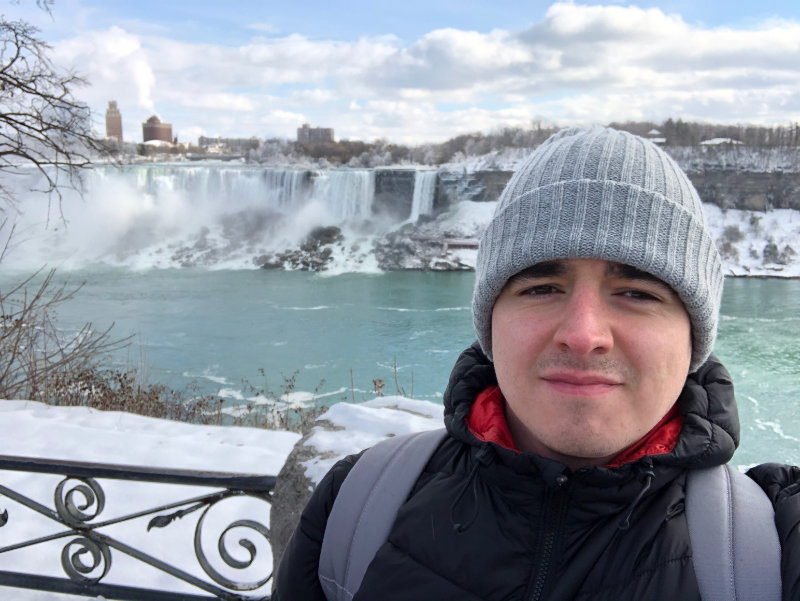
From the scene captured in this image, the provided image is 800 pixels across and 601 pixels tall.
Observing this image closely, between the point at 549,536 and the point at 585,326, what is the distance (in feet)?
1.11

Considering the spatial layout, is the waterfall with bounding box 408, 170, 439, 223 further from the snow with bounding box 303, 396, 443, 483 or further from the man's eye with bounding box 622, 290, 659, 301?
the man's eye with bounding box 622, 290, 659, 301

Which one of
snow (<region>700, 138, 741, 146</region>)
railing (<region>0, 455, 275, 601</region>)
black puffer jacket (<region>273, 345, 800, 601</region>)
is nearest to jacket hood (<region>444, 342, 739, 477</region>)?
black puffer jacket (<region>273, 345, 800, 601</region>)

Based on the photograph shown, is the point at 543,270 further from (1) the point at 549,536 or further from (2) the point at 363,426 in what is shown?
(2) the point at 363,426

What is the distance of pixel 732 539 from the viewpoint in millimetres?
851

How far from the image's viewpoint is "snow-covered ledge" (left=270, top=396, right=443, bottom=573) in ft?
5.80

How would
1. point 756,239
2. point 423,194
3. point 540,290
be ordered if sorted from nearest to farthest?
point 540,290
point 756,239
point 423,194

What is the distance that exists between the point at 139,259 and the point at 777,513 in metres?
31.2

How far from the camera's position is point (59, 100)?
6.08 meters

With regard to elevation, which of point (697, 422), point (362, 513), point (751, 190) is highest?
point (751, 190)

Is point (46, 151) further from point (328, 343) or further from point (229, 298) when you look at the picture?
point (229, 298)

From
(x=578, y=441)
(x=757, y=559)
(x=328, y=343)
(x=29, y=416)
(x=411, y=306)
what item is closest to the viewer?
(x=757, y=559)

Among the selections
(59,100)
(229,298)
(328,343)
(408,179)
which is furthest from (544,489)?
(408,179)

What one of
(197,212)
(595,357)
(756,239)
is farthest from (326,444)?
(197,212)

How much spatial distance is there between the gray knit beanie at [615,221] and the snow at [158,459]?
1.04 meters
